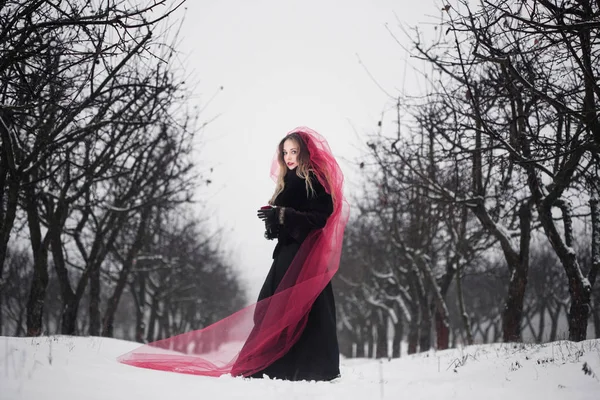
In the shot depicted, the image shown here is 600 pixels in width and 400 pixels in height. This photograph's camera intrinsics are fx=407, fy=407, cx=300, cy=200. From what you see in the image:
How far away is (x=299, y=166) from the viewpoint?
14.6 ft

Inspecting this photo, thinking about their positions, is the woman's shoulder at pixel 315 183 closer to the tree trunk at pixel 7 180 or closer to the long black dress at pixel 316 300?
the long black dress at pixel 316 300

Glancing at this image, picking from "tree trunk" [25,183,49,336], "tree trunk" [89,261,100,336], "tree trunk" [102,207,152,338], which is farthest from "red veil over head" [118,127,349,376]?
"tree trunk" [89,261,100,336]

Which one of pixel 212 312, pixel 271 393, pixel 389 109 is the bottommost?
pixel 212 312

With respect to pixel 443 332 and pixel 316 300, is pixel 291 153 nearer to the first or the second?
pixel 316 300

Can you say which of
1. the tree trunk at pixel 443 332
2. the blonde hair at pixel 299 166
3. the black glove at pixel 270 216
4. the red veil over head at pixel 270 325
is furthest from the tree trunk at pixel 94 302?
the tree trunk at pixel 443 332

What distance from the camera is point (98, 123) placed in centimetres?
553

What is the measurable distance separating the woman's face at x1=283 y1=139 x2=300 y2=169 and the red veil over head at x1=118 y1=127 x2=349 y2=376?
6.2 inches

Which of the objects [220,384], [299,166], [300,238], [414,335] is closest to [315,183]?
[299,166]

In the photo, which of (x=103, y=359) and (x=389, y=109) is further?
(x=389, y=109)

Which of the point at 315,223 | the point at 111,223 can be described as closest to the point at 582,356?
the point at 315,223

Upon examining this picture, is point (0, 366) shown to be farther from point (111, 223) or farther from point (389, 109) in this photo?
point (389, 109)

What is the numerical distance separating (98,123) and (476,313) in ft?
100

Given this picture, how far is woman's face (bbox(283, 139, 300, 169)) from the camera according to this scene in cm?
453

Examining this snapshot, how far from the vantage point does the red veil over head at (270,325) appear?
3.86 metres
